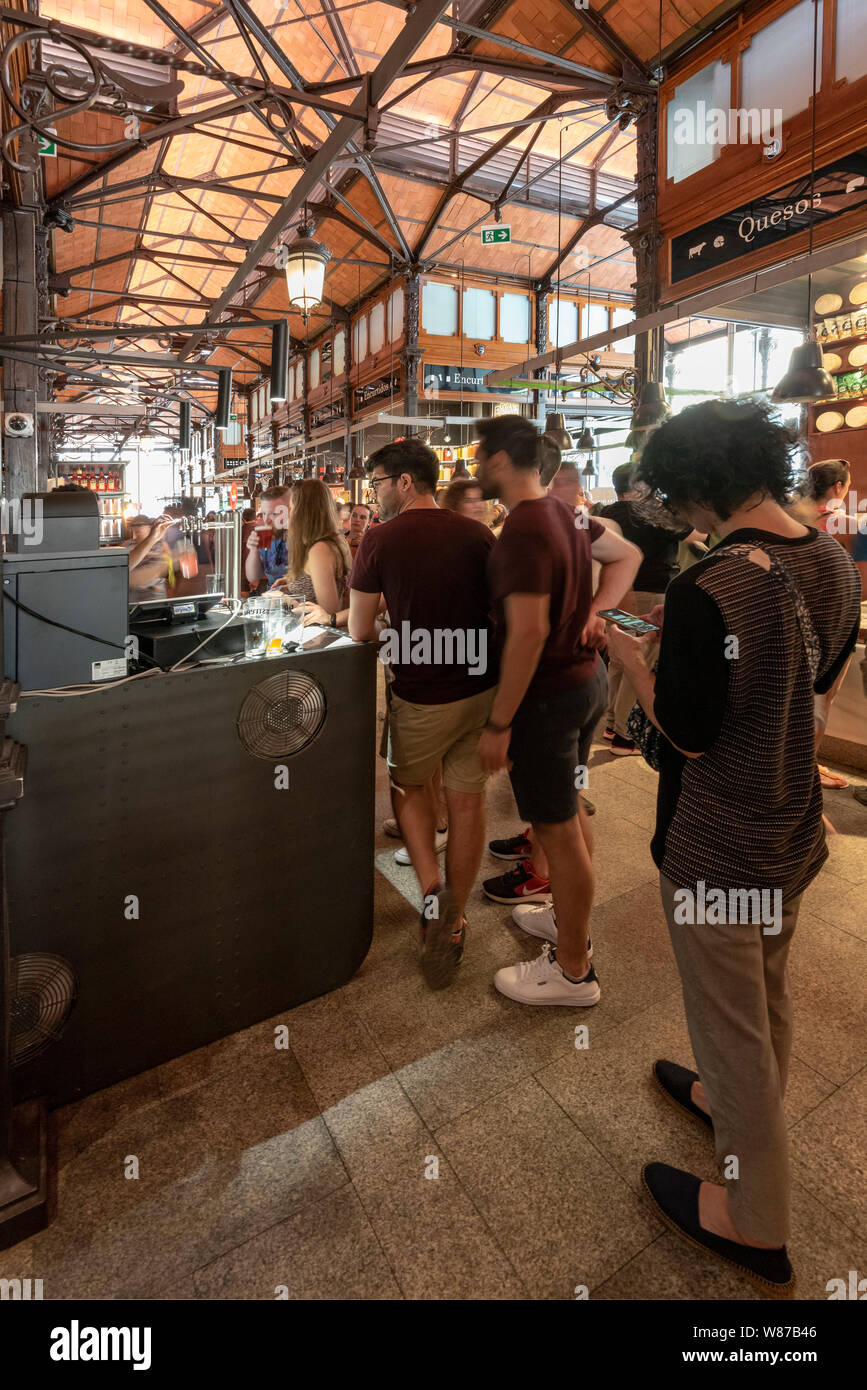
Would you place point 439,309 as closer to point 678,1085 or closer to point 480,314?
point 480,314

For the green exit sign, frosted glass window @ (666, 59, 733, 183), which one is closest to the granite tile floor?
frosted glass window @ (666, 59, 733, 183)

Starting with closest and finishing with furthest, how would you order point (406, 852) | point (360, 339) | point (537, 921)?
point (537, 921)
point (406, 852)
point (360, 339)

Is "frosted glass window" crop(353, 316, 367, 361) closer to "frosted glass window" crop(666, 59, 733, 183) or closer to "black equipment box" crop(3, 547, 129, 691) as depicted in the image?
"frosted glass window" crop(666, 59, 733, 183)

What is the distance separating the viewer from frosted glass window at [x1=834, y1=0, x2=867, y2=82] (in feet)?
16.6

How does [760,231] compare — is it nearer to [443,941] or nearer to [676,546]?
[676,546]

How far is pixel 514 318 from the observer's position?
13.3 meters

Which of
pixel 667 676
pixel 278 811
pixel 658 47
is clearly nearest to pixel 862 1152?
pixel 667 676

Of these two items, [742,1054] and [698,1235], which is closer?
[742,1054]

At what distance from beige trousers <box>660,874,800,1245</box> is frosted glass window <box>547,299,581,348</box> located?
14.3 metres

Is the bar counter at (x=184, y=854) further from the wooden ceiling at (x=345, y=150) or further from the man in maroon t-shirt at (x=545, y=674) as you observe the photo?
the wooden ceiling at (x=345, y=150)

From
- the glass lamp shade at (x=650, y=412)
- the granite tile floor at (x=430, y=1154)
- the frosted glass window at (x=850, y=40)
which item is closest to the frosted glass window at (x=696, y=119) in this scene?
the frosted glass window at (x=850, y=40)

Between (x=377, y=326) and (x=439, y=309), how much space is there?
1563 millimetres

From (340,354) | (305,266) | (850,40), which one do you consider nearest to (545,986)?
(305,266)

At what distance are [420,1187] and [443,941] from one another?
28.3 inches
